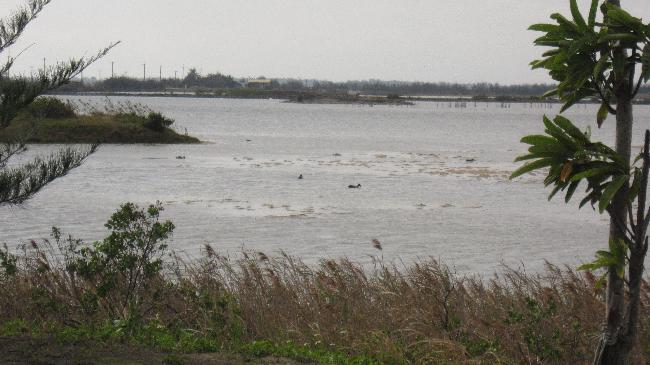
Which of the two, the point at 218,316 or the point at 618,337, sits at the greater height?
the point at 618,337

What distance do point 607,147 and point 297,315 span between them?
5.73 meters

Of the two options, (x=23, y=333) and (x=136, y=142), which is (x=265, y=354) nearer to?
(x=23, y=333)

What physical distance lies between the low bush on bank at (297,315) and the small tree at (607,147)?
2072 mm

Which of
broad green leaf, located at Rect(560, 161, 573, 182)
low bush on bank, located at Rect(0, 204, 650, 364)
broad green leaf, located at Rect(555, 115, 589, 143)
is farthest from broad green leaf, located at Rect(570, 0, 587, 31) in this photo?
low bush on bank, located at Rect(0, 204, 650, 364)

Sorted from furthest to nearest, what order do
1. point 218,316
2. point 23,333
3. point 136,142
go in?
point 136,142 → point 218,316 → point 23,333

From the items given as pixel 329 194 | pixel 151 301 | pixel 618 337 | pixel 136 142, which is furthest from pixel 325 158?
pixel 618 337

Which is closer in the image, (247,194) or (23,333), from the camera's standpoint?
(23,333)

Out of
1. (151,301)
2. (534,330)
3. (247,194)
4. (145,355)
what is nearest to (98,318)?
(151,301)

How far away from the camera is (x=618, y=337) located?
7293 millimetres

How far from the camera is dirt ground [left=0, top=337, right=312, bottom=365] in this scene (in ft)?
27.1

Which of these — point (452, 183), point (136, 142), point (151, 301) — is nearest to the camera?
point (151, 301)

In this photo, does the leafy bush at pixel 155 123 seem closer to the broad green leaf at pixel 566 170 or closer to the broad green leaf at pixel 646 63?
the broad green leaf at pixel 566 170

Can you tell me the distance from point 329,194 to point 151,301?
21.0 m

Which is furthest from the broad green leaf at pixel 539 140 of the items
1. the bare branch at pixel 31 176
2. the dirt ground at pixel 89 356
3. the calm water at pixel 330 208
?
the calm water at pixel 330 208
